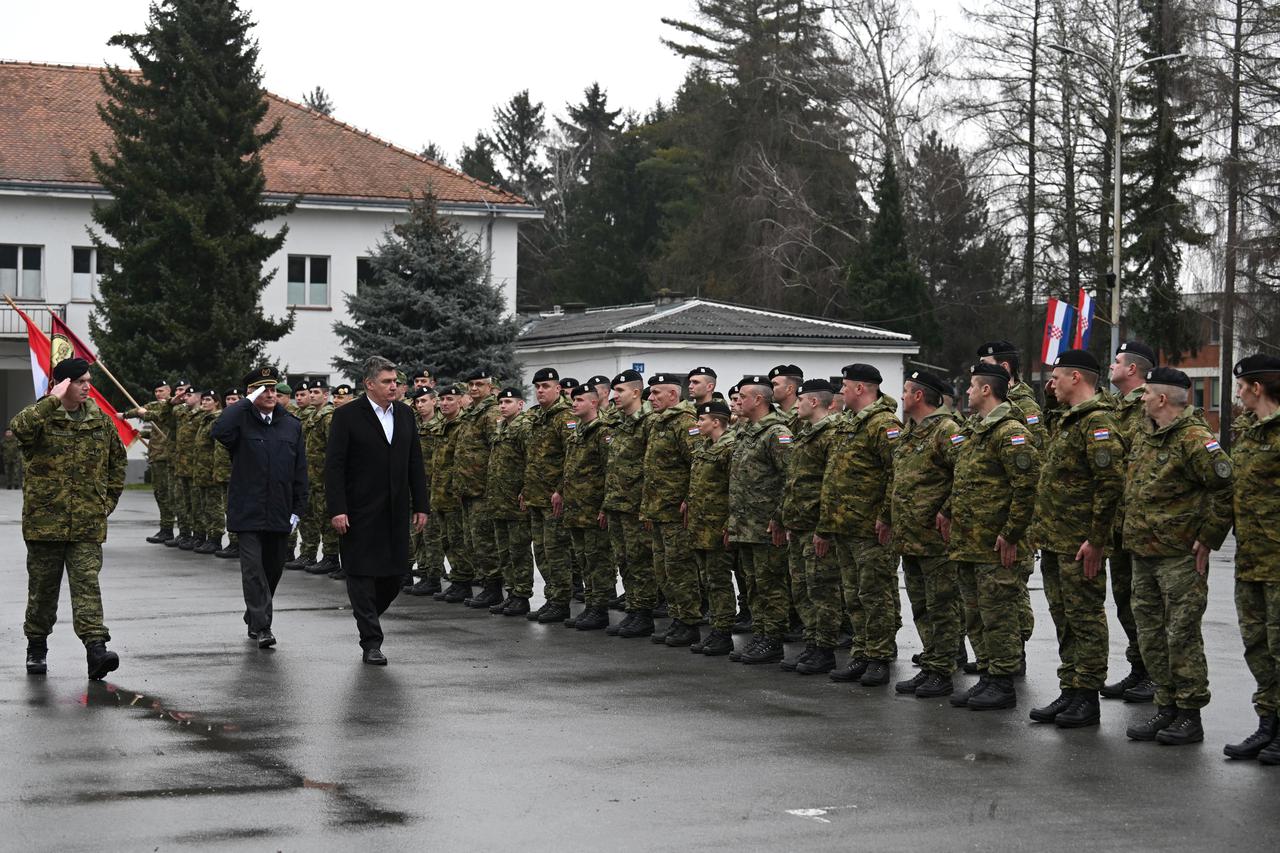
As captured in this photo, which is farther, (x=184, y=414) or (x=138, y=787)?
(x=184, y=414)

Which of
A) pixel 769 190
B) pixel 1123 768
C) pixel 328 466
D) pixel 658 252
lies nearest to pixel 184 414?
pixel 328 466

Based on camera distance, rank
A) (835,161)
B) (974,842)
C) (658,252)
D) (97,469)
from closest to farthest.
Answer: (974,842) → (97,469) → (835,161) → (658,252)

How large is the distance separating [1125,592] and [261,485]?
20.8 ft

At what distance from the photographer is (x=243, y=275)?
3912cm

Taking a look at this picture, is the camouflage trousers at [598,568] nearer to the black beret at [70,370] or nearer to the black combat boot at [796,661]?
the black combat boot at [796,661]

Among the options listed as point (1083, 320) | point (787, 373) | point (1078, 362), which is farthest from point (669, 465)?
point (1083, 320)

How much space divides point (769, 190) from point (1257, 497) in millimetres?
47493

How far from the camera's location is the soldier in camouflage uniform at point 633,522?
1320 cm

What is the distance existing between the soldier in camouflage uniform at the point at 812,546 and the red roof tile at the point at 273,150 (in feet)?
112

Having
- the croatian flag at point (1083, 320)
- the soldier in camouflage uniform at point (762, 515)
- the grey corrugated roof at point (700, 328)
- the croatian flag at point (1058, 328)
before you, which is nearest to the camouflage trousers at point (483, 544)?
the soldier in camouflage uniform at point (762, 515)

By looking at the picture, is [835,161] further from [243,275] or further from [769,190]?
[243,275]

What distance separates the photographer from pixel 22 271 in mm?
43469

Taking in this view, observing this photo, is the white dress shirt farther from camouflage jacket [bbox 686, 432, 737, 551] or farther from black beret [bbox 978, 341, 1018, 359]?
black beret [bbox 978, 341, 1018, 359]

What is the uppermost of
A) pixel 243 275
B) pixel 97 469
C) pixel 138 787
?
pixel 243 275
